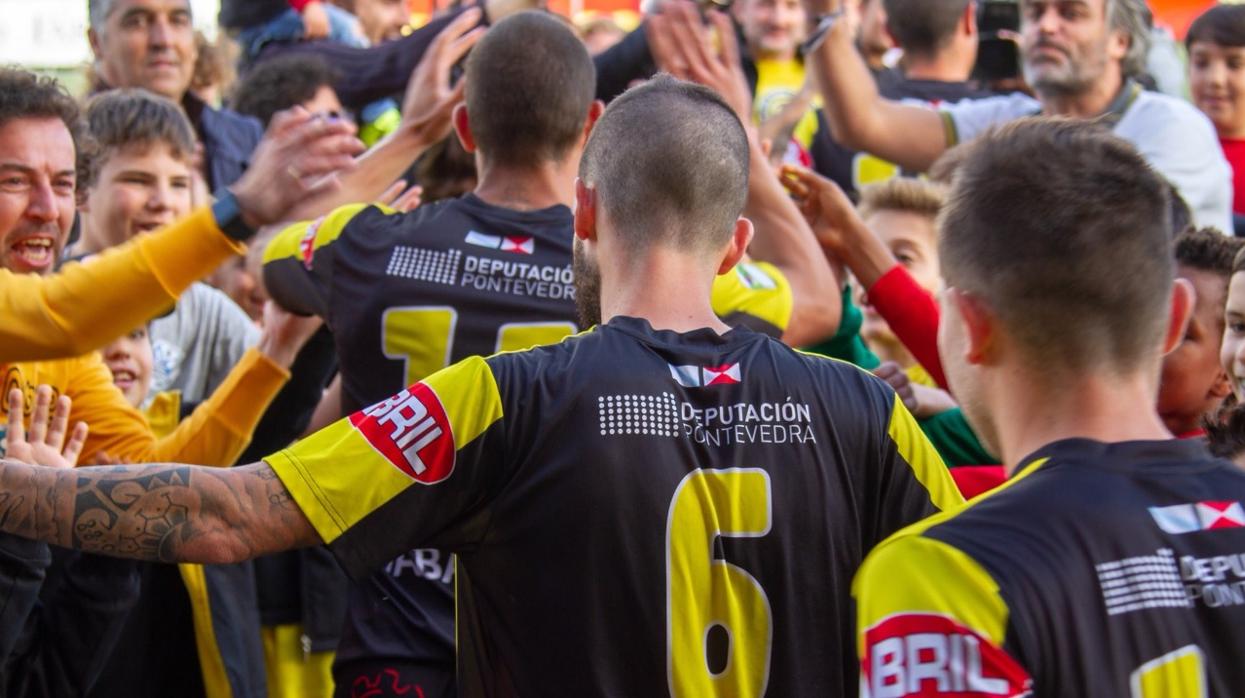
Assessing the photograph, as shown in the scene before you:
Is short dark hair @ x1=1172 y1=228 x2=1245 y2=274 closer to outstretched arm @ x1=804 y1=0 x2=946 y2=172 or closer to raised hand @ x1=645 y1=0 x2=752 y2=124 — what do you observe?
raised hand @ x1=645 y1=0 x2=752 y2=124

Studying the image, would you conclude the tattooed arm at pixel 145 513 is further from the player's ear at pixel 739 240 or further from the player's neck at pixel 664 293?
the player's ear at pixel 739 240

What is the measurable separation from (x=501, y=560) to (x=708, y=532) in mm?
381

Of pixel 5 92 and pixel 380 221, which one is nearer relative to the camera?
pixel 380 221

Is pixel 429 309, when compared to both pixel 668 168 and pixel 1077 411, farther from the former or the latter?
pixel 1077 411

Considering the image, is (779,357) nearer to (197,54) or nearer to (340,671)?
(340,671)

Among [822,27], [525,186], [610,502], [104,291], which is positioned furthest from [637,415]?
[822,27]

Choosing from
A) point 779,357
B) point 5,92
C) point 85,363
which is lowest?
point 779,357

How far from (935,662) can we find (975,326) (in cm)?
53

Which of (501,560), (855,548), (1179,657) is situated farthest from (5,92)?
(1179,657)

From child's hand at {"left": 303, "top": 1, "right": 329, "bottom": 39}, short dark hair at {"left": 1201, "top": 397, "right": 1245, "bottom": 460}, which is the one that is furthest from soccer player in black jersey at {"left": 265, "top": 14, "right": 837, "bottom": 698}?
child's hand at {"left": 303, "top": 1, "right": 329, "bottom": 39}

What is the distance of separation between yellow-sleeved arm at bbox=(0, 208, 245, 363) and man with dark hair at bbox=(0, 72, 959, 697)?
1121 mm

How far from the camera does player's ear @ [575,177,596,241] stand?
121 inches

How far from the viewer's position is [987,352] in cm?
224

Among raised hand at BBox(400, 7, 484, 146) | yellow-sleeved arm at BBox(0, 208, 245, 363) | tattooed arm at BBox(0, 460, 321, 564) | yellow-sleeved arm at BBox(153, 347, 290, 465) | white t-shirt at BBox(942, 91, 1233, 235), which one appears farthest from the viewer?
white t-shirt at BBox(942, 91, 1233, 235)
